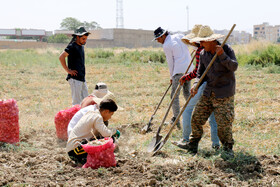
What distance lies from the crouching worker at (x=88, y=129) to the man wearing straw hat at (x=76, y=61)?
1.68 metres

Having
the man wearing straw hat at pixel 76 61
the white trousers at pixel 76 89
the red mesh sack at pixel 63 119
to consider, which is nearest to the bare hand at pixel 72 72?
the man wearing straw hat at pixel 76 61

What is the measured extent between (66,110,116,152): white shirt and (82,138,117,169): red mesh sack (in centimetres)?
16

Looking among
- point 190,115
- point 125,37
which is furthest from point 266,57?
point 125,37

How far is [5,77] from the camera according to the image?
1302 centimetres

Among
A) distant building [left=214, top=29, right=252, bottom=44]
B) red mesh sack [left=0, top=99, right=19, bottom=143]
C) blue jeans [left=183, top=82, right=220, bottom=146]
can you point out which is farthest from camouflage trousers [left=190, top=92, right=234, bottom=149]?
distant building [left=214, top=29, right=252, bottom=44]

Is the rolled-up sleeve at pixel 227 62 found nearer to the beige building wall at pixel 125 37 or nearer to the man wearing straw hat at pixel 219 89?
the man wearing straw hat at pixel 219 89

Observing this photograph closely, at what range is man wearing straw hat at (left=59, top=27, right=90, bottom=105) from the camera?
5.35 meters

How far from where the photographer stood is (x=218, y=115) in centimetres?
388

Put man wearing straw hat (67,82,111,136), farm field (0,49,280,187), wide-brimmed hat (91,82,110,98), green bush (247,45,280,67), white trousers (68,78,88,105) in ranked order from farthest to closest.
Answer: green bush (247,45,280,67), white trousers (68,78,88,105), wide-brimmed hat (91,82,110,98), man wearing straw hat (67,82,111,136), farm field (0,49,280,187)

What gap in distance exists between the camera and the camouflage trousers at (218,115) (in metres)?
3.83

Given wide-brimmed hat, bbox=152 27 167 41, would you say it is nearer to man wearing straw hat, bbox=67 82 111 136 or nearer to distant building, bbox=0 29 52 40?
man wearing straw hat, bbox=67 82 111 136

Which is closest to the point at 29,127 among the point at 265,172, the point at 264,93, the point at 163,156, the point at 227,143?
the point at 163,156

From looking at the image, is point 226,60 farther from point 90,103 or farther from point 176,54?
point 90,103

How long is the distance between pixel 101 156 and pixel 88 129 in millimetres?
410
